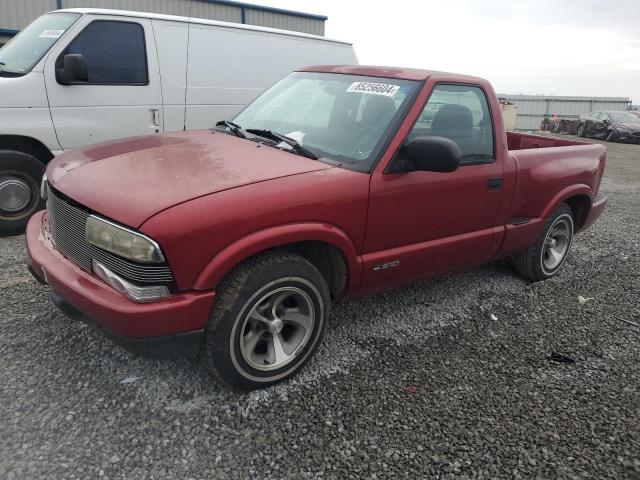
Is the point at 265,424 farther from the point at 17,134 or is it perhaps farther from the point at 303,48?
the point at 303,48

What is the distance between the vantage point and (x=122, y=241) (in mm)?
2346

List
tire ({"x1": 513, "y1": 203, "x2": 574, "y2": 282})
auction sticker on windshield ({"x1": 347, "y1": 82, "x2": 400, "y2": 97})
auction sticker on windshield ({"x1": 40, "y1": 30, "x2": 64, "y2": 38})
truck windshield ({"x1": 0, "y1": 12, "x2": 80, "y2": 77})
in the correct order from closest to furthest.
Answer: auction sticker on windshield ({"x1": 347, "y1": 82, "x2": 400, "y2": 97})
tire ({"x1": 513, "y1": 203, "x2": 574, "y2": 282})
truck windshield ({"x1": 0, "y1": 12, "x2": 80, "y2": 77})
auction sticker on windshield ({"x1": 40, "y1": 30, "x2": 64, "y2": 38})

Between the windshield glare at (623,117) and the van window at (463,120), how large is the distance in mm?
19476

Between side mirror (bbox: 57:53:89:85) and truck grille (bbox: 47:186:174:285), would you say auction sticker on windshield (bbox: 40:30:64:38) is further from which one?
truck grille (bbox: 47:186:174:285)

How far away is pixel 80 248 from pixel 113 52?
11.7 ft

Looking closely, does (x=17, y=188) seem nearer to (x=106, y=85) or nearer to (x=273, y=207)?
(x=106, y=85)

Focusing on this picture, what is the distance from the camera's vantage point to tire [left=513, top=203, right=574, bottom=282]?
4.47m

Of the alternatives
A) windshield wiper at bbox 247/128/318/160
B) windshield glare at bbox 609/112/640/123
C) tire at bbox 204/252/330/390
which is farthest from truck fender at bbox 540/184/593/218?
windshield glare at bbox 609/112/640/123

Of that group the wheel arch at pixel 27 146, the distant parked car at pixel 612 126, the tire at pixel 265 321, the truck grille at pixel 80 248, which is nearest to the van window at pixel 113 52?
the wheel arch at pixel 27 146

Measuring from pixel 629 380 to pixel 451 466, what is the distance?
153 cm

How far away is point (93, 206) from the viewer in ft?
8.21

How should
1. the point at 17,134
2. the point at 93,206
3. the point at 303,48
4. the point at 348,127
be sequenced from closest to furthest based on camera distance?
the point at 93,206
the point at 348,127
the point at 17,134
the point at 303,48

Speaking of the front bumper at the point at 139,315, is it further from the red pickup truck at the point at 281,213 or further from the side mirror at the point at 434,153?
the side mirror at the point at 434,153

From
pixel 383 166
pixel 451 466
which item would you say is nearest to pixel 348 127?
pixel 383 166
